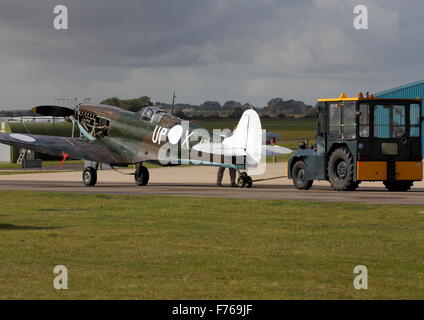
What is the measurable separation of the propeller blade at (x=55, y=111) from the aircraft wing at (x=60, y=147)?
2622mm

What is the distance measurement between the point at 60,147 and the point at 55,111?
4.32 meters

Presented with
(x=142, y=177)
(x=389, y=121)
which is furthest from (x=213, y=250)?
(x=142, y=177)

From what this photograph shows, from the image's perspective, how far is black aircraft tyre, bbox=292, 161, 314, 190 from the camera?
106 ft

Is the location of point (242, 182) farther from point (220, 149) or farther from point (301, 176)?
point (301, 176)

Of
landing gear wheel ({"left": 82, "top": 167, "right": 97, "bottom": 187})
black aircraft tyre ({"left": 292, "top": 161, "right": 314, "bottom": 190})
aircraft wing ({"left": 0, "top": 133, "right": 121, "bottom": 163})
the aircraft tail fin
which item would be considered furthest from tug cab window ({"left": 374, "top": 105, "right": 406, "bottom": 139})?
landing gear wheel ({"left": 82, "top": 167, "right": 97, "bottom": 187})

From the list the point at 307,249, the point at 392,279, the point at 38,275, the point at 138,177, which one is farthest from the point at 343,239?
the point at 138,177

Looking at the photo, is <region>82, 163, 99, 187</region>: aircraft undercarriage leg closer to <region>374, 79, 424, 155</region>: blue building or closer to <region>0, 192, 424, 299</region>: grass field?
<region>0, 192, 424, 299</region>: grass field

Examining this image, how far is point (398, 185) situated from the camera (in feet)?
104

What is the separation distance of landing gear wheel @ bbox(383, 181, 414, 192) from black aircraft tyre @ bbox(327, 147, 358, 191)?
1.66m

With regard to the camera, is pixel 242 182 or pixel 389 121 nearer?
pixel 389 121

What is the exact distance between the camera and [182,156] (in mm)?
34312

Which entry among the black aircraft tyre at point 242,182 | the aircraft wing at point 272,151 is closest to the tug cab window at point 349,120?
the aircraft wing at point 272,151
